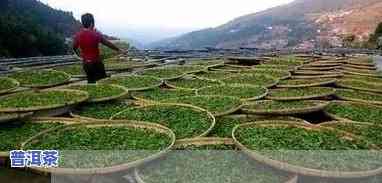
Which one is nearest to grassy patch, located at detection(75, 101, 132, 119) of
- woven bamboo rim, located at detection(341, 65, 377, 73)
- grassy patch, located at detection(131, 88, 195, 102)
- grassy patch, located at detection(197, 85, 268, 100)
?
grassy patch, located at detection(131, 88, 195, 102)

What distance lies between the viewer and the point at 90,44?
5.77 meters

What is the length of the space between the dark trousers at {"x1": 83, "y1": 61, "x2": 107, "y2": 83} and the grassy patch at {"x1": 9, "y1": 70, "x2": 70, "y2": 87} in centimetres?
34

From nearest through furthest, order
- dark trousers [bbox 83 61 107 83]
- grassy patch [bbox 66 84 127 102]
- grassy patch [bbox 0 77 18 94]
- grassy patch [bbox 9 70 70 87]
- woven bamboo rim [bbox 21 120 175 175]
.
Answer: woven bamboo rim [bbox 21 120 175 175], grassy patch [bbox 66 84 127 102], grassy patch [bbox 0 77 18 94], grassy patch [bbox 9 70 70 87], dark trousers [bbox 83 61 107 83]

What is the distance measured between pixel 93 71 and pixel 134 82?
626 millimetres

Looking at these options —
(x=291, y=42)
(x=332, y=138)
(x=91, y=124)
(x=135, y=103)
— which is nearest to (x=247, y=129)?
(x=332, y=138)

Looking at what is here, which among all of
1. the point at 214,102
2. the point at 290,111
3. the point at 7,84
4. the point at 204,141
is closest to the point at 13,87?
the point at 7,84

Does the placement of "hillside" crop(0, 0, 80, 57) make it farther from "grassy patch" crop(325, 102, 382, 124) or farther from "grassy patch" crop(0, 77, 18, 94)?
"grassy patch" crop(325, 102, 382, 124)

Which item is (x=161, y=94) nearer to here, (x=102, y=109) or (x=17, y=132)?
(x=102, y=109)

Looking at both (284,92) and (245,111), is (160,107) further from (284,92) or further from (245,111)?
(284,92)

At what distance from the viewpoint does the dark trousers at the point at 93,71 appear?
235 inches

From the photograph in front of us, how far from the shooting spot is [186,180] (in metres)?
2.79

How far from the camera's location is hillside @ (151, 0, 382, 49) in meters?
40.5

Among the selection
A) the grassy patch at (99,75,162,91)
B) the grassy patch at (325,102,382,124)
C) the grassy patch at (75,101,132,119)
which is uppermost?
the grassy patch at (99,75,162,91)

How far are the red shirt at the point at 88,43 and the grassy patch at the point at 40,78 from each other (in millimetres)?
517
